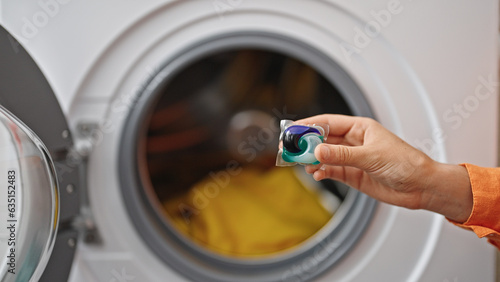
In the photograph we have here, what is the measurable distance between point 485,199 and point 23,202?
0.70m

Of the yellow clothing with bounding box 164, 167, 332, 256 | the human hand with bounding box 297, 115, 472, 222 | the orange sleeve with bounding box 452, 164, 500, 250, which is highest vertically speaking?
the yellow clothing with bounding box 164, 167, 332, 256

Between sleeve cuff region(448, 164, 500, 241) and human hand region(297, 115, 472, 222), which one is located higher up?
human hand region(297, 115, 472, 222)

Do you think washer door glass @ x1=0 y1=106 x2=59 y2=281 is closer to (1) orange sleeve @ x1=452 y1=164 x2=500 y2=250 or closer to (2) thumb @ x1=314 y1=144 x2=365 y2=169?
(2) thumb @ x1=314 y1=144 x2=365 y2=169

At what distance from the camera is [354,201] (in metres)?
0.85

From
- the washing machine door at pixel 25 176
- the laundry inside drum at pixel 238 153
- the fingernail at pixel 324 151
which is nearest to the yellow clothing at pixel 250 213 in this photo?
the laundry inside drum at pixel 238 153

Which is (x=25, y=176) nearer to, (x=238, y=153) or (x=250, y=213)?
(x=250, y=213)

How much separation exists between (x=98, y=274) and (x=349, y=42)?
0.67 m

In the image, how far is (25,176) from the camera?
2.13 ft

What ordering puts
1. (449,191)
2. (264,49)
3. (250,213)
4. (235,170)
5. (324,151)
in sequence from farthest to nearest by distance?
(235,170) < (250,213) < (264,49) < (449,191) < (324,151)

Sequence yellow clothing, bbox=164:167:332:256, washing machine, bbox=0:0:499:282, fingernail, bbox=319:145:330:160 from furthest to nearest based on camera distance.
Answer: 1. yellow clothing, bbox=164:167:332:256
2. washing machine, bbox=0:0:499:282
3. fingernail, bbox=319:145:330:160

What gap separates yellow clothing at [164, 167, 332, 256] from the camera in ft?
3.62

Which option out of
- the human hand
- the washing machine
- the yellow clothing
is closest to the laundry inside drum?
the yellow clothing

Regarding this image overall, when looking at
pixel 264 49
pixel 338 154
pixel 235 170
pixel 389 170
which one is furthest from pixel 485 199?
pixel 235 170

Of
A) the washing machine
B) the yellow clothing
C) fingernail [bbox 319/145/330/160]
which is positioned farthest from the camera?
the yellow clothing
